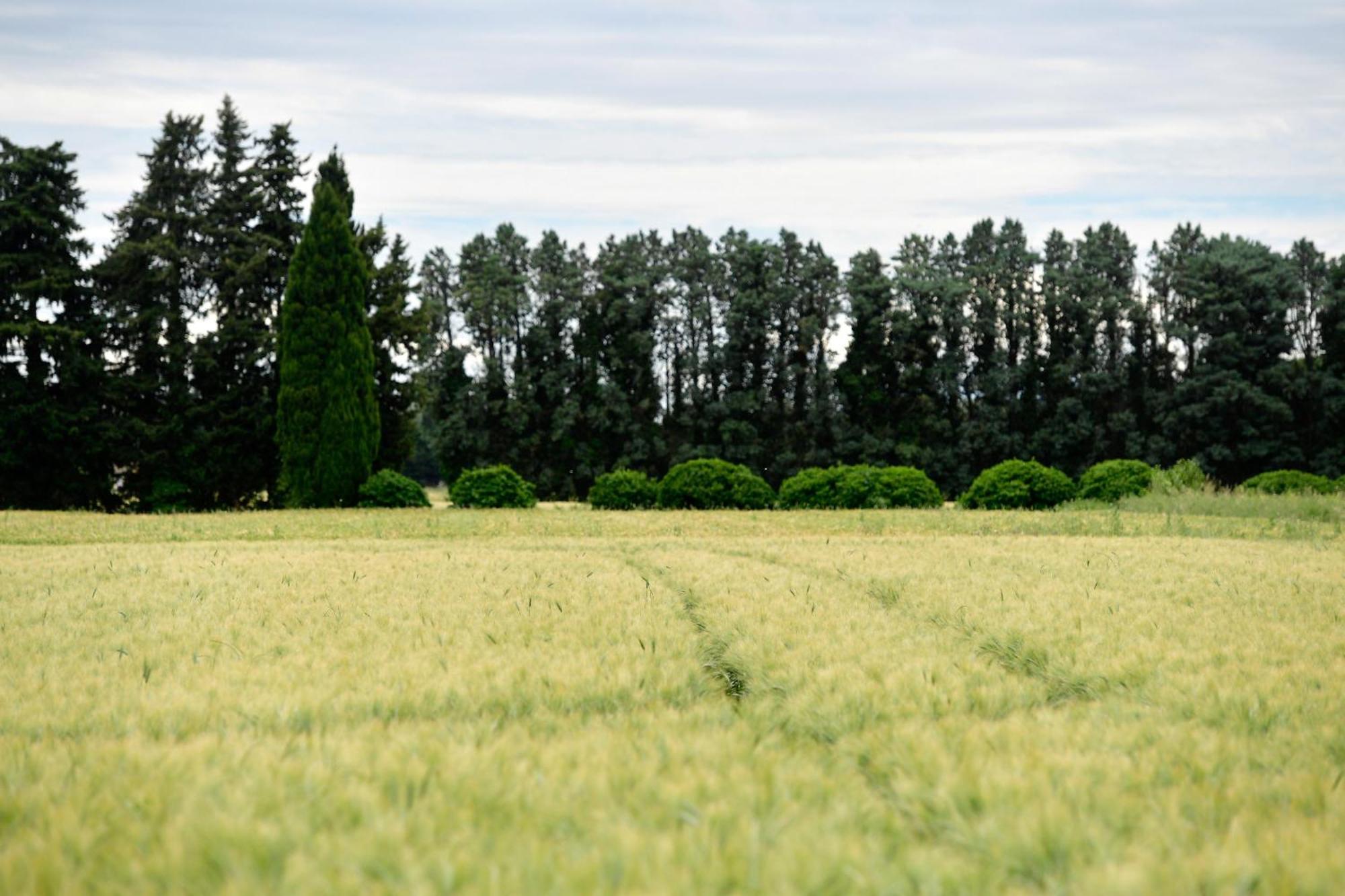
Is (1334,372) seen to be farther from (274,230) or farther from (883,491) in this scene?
(274,230)

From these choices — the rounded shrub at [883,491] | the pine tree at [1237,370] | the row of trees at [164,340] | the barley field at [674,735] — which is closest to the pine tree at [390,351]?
the row of trees at [164,340]

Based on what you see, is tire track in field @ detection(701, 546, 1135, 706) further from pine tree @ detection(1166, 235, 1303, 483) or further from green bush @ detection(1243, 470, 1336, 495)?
pine tree @ detection(1166, 235, 1303, 483)

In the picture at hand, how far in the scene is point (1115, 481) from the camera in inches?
772

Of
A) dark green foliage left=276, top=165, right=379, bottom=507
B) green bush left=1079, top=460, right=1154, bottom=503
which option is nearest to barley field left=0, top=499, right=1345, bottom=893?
green bush left=1079, top=460, right=1154, bottom=503

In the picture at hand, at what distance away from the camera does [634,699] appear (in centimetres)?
364

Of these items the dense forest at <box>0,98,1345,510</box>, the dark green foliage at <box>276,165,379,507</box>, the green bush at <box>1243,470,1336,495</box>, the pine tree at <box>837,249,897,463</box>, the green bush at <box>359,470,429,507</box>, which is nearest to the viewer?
the green bush at <box>359,470,429,507</box>

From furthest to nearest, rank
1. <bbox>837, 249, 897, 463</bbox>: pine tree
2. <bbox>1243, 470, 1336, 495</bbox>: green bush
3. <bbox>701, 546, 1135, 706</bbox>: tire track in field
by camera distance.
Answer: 1. <bbox>837, 249, 897, 463</bbox>: pine tree
2. <bbox>1243, 470, 1336, 495</bbox>: green bush
3. <bbox>701, 546, 1135, 706</bbox>: tire track in field

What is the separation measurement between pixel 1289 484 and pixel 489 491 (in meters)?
17.3

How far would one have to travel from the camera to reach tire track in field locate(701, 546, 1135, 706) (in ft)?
12.9

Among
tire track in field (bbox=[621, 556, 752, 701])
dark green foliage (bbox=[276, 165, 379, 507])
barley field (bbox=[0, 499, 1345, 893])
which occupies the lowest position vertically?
tire track in field (bbox=[621, 556, 752, 701])

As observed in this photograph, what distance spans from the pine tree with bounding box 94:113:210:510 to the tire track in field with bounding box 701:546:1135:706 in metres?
25.5

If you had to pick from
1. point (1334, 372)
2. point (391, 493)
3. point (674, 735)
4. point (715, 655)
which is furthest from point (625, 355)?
point (674, 735)

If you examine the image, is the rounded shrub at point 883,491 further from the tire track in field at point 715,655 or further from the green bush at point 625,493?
the tire track in field at point 715,655

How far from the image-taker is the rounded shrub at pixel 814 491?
64.0ft
